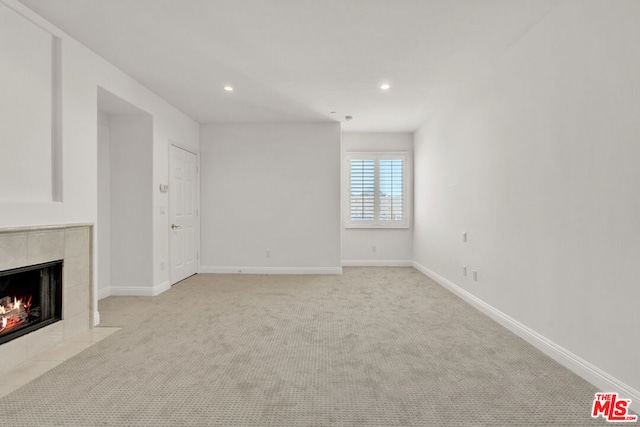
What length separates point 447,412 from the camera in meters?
1.92

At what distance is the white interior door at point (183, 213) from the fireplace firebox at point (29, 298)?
2.14 m

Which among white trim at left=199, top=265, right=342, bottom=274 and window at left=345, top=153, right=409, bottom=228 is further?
window at left=345, top=153, right=409, bottom=228

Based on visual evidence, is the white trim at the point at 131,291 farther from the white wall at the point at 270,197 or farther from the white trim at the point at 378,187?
the white trim at the point at 378,187

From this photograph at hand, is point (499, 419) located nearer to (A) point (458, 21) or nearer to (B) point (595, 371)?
(B) point (595, 371)

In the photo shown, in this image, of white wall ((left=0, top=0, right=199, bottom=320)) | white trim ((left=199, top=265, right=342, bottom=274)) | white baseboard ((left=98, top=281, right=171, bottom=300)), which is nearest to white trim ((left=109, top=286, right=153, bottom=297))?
white baseboard ((left=98, top=281, right=171, bottom=300))

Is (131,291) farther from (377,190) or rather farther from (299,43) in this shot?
(377,190)

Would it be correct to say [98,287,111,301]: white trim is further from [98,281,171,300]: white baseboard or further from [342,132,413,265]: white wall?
[342,132,413,265]: white wall

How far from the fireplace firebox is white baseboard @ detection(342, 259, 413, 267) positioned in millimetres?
4836

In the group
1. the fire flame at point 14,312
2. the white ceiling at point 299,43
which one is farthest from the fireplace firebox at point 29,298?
the white ceiling at point 299,43

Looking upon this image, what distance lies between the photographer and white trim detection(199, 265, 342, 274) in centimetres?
603

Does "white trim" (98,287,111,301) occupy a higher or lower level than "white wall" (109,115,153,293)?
lower

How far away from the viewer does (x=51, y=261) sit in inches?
112

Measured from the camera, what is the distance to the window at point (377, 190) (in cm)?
696

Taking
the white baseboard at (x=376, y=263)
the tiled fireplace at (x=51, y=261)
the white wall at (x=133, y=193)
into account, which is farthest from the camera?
the white baseboard at (x=376, y=263)
